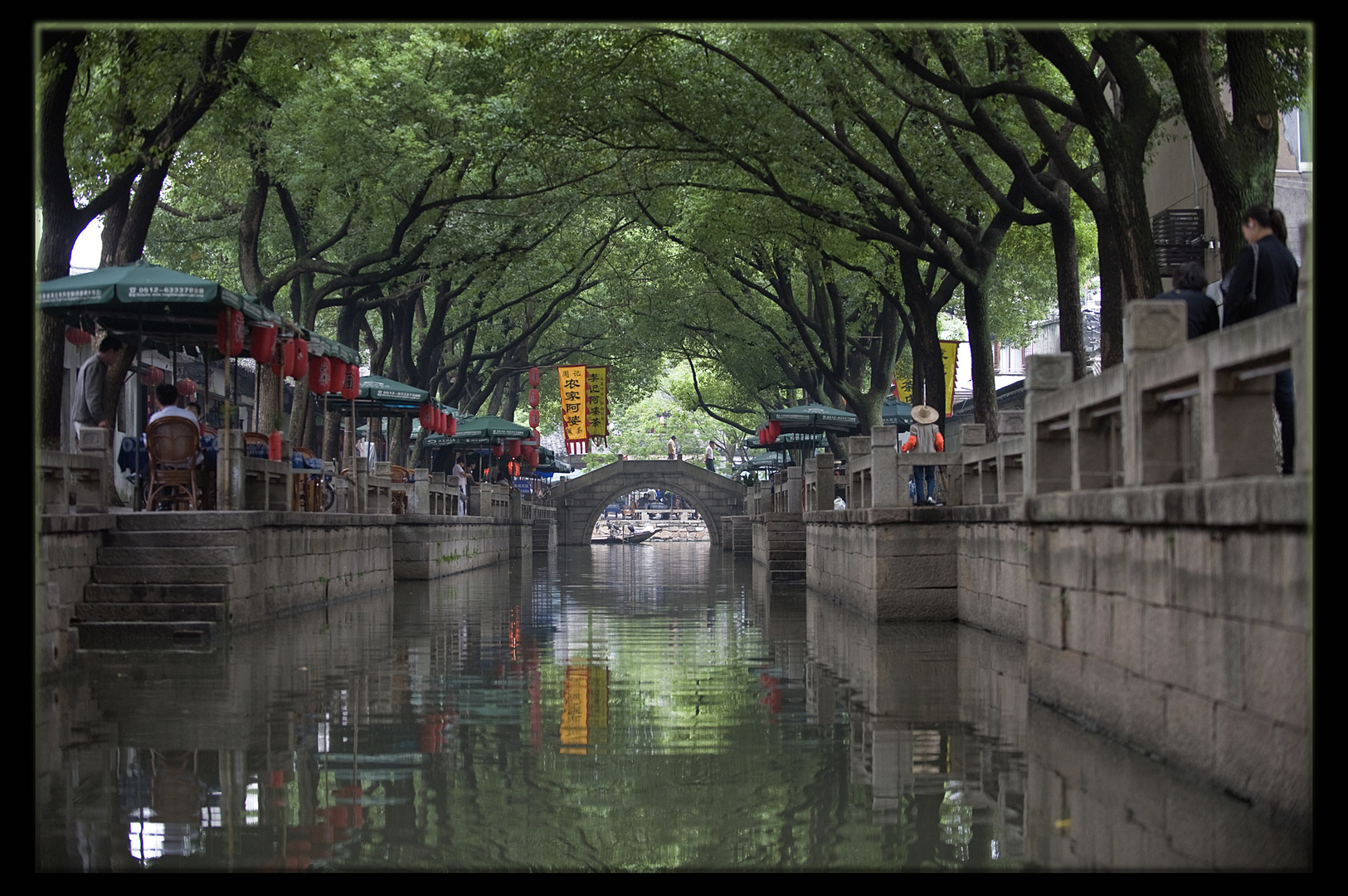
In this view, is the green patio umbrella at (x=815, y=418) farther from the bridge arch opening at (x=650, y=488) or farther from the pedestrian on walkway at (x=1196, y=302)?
the bridge arch opening at (x=650, y=488)

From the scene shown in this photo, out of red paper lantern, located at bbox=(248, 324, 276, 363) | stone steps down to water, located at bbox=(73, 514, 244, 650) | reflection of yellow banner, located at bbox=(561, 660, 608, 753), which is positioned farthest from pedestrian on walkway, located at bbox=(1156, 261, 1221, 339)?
red paper lantern, located at bbox=(248, 324, 276, 363)

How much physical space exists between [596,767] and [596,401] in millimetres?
32005

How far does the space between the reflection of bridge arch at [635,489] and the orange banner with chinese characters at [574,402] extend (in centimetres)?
1189

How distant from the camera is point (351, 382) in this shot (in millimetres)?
18172

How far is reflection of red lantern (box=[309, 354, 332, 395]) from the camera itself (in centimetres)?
1706

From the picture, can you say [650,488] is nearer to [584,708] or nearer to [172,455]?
[172,455]

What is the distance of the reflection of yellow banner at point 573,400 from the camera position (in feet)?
126

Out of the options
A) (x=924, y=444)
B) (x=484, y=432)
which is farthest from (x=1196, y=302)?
(x=484, y=432)

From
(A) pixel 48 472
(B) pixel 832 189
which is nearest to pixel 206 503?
(A) pixel 48 472

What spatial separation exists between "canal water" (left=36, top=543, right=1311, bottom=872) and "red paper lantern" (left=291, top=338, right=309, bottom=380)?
4237 mm

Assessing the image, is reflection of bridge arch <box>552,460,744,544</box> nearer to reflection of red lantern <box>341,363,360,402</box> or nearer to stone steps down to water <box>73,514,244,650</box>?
Result: reflection of red lantern <box>341,363,360,402</box>

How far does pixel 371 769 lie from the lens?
6633mm

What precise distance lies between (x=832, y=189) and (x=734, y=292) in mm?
12169

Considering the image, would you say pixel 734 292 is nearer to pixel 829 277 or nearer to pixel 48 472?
pixel 829 277
